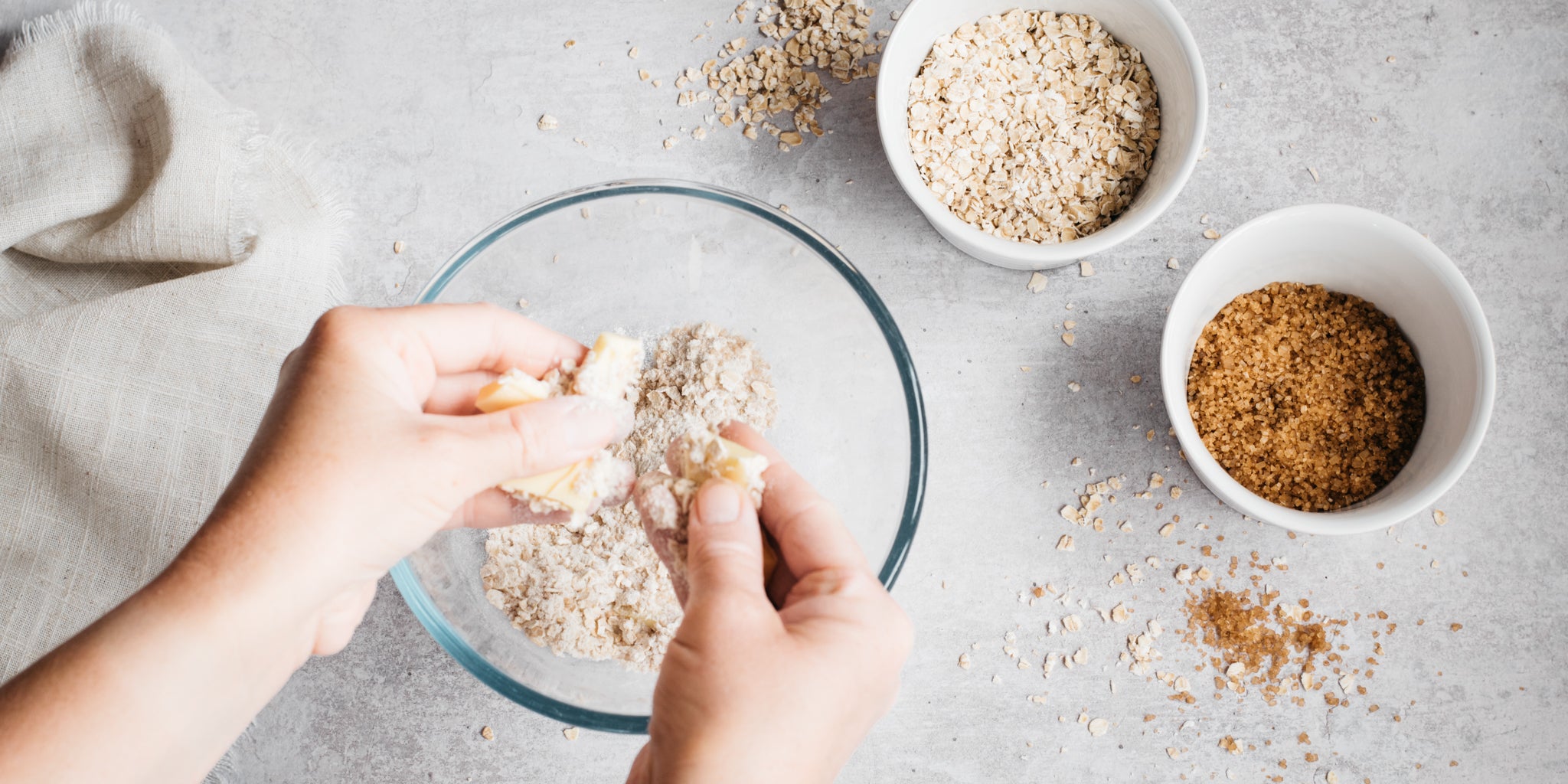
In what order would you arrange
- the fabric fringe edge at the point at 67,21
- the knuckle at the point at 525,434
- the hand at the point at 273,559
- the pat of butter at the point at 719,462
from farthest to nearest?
→ the fabric fringe edge at the point at 67,21
the pat of butter at the point at 719,462
the knuckle at the point at 525,434
the hand at the point at 273,559

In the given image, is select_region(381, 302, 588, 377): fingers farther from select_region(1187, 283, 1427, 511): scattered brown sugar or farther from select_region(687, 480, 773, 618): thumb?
select_region(1187, 283, 1427, 511): scattered brown sugar

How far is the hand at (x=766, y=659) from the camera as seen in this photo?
35.0 inches

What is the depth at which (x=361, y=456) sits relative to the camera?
915 millimetres

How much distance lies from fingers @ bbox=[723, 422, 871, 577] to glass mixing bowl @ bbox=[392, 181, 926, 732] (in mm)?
238

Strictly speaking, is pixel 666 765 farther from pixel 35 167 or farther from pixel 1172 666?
pixel 35 167

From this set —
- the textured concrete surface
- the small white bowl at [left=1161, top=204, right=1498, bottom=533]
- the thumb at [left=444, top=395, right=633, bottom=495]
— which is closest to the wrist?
the thumb at [left=444, top=395, right=633, bottom=495]

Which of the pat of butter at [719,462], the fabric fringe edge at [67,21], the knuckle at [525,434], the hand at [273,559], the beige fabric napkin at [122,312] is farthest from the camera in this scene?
the fabric fringe edge at [67,21]

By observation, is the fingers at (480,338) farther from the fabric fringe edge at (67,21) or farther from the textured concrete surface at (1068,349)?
the fabric fringe edge at (67,21)

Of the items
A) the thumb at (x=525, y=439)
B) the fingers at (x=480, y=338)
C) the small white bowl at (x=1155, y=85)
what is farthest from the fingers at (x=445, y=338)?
the small white bowl at (x=1155, y=85)

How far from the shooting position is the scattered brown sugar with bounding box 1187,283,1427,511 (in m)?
1.38

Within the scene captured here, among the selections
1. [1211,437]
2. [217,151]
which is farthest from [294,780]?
[1211,437]

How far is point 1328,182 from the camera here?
1.54 m

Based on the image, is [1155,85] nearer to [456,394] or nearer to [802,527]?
[802,527]

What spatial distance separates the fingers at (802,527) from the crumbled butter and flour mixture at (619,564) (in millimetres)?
231
